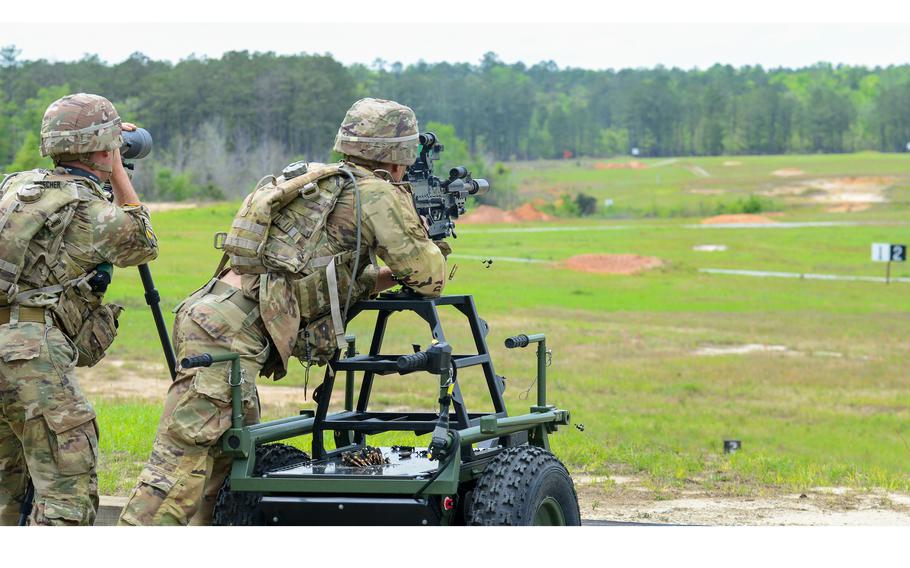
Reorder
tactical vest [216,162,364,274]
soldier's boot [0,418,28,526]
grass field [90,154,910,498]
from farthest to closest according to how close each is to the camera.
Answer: grass field [90,154,910,498] → soldier's boot [0,418,28,526] → tactical vest [216,162,364,274]

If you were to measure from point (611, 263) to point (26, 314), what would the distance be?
4312cm

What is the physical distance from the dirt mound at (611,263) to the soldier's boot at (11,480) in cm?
4100

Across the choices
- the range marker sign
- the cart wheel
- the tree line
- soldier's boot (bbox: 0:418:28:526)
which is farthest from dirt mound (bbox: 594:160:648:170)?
the cart wheel

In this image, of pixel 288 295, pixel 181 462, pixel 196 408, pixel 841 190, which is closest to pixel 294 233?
pixel 288 295

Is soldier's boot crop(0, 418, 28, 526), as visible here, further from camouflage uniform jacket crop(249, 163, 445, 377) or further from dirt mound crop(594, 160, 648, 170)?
dirt mound crop(594, 160, 648, 170)

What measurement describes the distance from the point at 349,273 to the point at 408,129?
0.68 meters

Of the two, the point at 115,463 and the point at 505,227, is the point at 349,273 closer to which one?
the point at 115,463

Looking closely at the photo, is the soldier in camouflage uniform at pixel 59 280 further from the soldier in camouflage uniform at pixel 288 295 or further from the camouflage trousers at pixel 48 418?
the soldier in camouflage uniform at pixel 288 295

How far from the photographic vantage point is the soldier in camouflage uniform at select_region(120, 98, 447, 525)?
19.4ft

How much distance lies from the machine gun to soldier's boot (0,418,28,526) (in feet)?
7.10

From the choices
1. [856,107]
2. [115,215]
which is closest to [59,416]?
[115,215]

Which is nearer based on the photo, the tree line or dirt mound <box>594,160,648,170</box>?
the tree line

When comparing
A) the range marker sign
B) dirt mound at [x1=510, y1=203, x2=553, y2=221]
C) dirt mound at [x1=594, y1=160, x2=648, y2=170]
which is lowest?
dirt mound at [x1=594, y1=160, x2=648, y2=170]

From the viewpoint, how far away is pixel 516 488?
5797 mm
